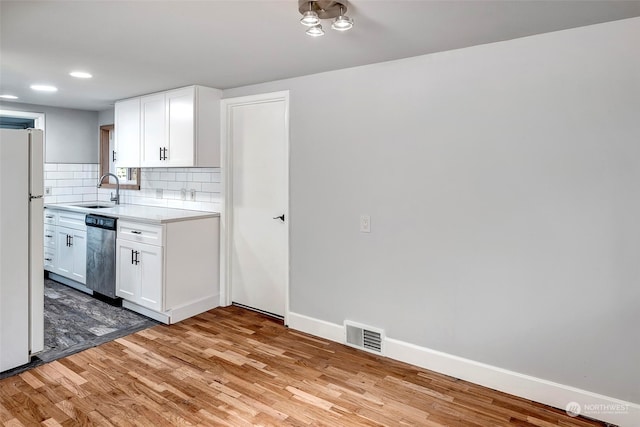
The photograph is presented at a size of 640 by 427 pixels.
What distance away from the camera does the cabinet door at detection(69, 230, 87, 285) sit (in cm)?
432

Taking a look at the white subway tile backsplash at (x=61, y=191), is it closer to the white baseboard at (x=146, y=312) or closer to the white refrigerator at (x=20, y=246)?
the white baseboard at (x=146, y=312)

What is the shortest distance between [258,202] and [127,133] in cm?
190

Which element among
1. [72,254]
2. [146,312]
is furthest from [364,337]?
[72,254]

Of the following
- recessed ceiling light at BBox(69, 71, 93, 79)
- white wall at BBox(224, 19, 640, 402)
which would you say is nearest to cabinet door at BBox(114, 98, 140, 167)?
recessed ceiling light at BBox(69, 71, 93, 79)

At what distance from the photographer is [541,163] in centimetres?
234

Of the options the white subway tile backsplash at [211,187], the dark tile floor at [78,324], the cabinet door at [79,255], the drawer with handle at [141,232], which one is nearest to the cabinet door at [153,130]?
the white subway tile backsplash at [211,187]

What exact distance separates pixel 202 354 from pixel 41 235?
1.47 meters

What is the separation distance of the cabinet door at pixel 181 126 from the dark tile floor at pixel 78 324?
5.19 feet

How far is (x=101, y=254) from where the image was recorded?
4.08 meters

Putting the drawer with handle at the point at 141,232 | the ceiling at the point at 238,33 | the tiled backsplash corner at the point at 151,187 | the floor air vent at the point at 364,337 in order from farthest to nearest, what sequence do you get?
the tiled backsplash corner at the point at 151,187
the drawer with handle at the point at 141,232
the floor air vent at the point at 364,337
the ceiling at the point at 238,33

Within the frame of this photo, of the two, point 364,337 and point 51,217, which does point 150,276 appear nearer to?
point 364,337

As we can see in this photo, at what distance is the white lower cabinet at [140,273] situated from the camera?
11.7 ft

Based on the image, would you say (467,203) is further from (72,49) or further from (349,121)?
(72,49)

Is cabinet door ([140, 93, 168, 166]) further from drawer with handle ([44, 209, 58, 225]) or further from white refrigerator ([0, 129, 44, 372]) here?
drawer with handle ([44, 209, 58, 225])
